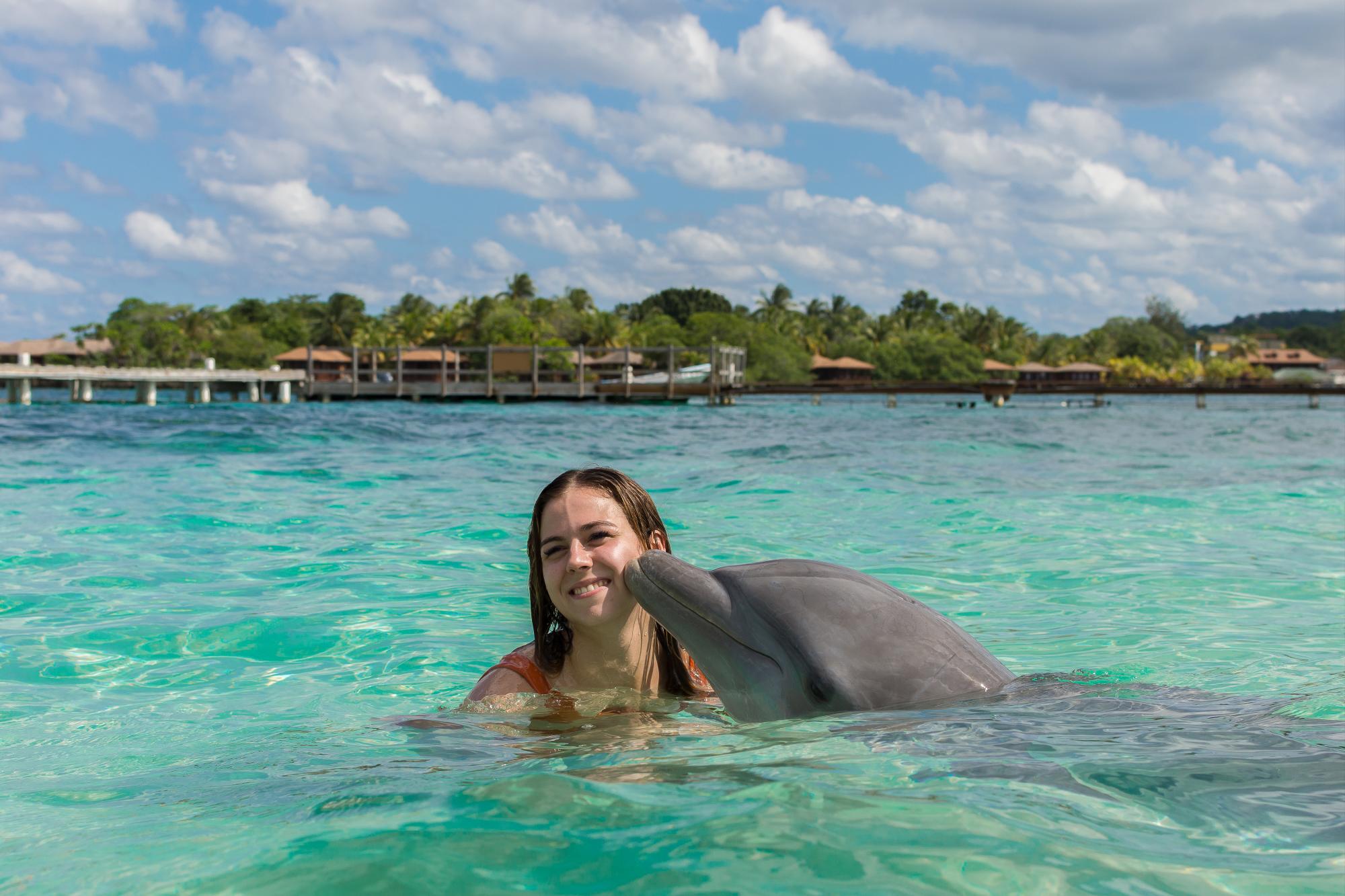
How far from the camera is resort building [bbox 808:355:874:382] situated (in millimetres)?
70500

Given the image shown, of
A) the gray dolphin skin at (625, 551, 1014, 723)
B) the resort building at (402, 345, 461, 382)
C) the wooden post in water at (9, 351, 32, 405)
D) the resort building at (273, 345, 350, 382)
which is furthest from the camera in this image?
the resort building at (273, 345, 350, 382)

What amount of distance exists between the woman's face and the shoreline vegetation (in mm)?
61029

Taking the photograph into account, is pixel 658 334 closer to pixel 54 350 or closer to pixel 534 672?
pixel 54 350

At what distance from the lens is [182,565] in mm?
7227

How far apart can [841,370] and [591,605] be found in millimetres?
70373

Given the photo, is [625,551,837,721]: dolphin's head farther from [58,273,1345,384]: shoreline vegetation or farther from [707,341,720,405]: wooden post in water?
[58,273,1345,384]: shoreline vegetation

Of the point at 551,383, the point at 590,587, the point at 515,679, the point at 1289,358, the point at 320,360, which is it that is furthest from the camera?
the point at 1289,358

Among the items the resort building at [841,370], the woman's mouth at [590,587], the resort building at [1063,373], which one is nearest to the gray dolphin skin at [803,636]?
the woman's mouth at [590,587]

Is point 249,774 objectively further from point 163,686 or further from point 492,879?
point 163,686

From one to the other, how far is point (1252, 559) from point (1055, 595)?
1959 mm

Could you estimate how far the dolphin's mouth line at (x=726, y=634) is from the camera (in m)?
2.70

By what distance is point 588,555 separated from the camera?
10.4 feet

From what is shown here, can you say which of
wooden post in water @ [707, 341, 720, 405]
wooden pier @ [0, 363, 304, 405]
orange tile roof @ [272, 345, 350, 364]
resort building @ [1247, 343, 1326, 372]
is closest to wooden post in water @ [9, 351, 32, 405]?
wooden pier @ [0, 363, 304, 405]

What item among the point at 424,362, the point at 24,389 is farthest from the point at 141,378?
the point at 424,362
